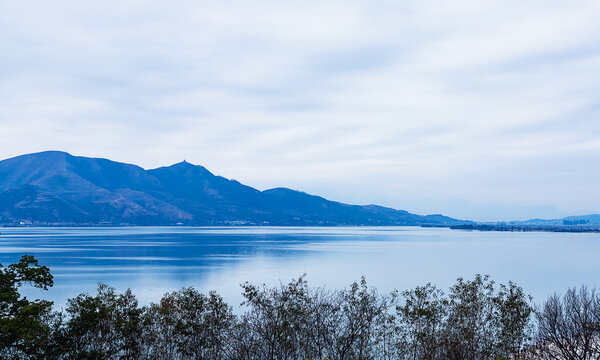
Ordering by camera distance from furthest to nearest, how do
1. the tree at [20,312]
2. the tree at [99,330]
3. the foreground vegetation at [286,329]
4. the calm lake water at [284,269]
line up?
1. the calm lake water at [284,269]
2. the tree at [99,330]
3. the foreground vegetation at [286,329]
4. the tree at [20,312]

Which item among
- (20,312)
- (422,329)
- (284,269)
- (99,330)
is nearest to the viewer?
(20,312)

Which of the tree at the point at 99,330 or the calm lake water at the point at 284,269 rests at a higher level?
the tree at the point at 99,330

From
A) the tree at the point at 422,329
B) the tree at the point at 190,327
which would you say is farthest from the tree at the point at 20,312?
the tree at the point at 422,329

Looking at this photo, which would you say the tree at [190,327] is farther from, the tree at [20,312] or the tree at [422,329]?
the tree at [422,329]

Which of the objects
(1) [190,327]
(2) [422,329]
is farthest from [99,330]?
(2) [422,329]

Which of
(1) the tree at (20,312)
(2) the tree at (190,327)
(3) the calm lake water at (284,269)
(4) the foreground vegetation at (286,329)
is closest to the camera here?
(1) the tree at (20,312)

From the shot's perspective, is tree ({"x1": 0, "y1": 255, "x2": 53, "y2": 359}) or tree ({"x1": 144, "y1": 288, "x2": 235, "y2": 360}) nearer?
tree ({"x1": 0, "y1": 255, "x2": 53, "y2": 359})

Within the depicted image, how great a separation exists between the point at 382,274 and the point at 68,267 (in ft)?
107

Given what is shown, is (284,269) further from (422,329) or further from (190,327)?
(190,327)

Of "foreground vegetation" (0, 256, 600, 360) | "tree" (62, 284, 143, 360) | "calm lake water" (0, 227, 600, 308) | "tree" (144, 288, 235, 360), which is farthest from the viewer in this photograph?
"calm lake water" (0, 227, 600, 308)

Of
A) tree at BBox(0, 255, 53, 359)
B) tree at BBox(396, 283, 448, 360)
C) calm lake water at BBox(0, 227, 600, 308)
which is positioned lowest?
calm lake water at BBox(0, 227, 600, 308)

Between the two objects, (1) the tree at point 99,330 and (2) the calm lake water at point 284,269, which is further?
(2) the calm lake water at point 284,269

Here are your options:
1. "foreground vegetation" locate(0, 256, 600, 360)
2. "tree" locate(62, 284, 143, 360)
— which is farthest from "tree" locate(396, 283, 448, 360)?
"tree" locate(62, 284, 143, 360)

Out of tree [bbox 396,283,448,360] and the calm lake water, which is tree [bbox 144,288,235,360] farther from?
the calm lake water
